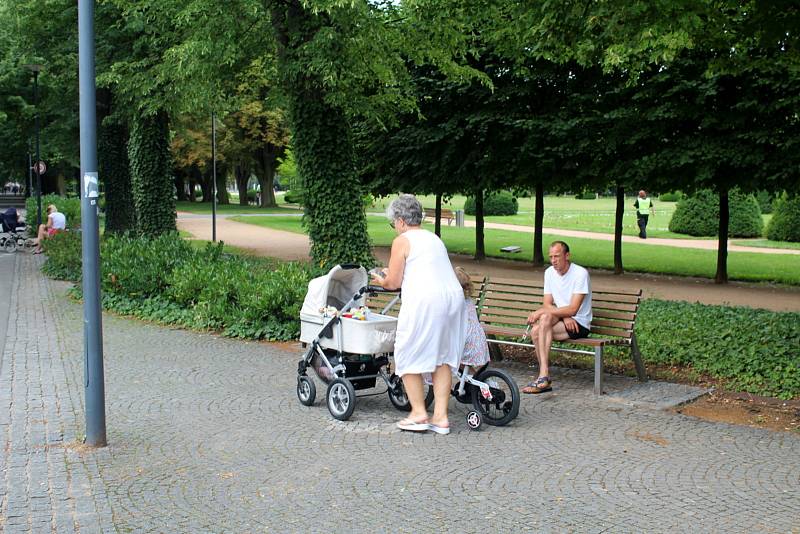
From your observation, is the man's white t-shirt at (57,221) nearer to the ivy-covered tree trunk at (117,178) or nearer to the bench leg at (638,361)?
the ivy-covered tree trunk at (117,178)

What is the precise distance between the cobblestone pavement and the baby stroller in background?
2119 centimetres

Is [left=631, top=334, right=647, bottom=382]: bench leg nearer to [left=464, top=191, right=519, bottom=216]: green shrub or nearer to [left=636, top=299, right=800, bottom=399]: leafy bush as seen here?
[left=636, top=299, right=800, bottom=399]: leafy bush

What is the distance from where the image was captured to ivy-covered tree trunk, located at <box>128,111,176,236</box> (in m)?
21.7

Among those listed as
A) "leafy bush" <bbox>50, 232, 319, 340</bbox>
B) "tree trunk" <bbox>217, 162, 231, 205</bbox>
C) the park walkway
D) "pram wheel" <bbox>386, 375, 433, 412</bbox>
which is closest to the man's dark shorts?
"pram wheel" <bbox>386, 375, 433, 412</bbox>

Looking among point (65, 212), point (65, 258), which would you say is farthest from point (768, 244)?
point (65, 212)

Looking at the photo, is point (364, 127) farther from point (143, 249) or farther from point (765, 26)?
point (765, 26)

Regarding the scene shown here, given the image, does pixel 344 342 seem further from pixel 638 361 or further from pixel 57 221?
pixel 57 221

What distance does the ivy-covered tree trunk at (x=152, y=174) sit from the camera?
71.3ft

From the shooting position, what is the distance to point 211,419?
24.8 ft

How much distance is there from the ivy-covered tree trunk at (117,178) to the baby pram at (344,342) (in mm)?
19526

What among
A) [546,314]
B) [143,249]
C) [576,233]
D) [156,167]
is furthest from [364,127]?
[546,314]

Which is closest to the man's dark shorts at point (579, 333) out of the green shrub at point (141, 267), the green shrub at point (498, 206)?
the green shrub at point (141, 267)

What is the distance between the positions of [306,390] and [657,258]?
18.3 m

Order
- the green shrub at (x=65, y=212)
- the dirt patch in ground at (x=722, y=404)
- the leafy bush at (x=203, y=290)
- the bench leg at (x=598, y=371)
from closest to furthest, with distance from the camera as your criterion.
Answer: the dirt patch in ground at (x=722, y=404), the bench leg at (x=598, y=371), the leafy bush at (x=203, y=290), the green shrub at (x=65, y=212)
